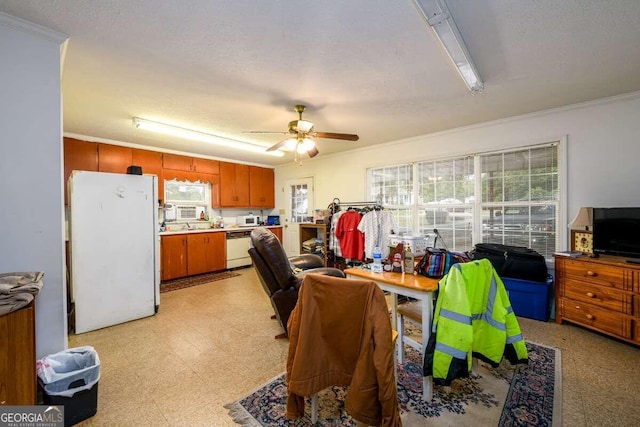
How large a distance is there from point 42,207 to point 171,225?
3802 mm

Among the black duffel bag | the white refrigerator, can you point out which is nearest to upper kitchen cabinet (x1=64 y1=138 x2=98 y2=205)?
the white refrigerator

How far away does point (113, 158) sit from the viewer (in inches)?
174

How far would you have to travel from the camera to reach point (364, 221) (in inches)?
169

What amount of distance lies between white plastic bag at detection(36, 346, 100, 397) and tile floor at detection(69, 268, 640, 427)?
0.24 meters

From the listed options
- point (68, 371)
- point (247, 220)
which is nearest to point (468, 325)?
point (68, 371)

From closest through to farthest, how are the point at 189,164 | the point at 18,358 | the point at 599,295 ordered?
the point at 18,358 → the point at 599,295 → the point at 189,164

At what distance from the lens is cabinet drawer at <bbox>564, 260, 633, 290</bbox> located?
2.43 metres

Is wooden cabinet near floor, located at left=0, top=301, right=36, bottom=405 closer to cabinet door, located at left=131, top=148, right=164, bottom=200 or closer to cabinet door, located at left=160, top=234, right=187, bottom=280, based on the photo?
cabinet door, located at left=160, top=234, right=187, bottom=280

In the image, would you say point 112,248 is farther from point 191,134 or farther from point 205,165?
point 205,165

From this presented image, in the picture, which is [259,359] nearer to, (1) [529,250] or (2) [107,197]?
(2) [107,197]

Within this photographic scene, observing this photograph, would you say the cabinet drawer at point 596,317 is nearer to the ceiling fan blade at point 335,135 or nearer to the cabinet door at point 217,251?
the ceiling fan blade at point 335,135

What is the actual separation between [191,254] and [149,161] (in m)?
1.87

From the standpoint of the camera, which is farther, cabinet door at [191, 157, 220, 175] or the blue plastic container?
cabinet door at [191, 157, 220, 175]

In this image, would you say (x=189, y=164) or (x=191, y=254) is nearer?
(x=191, y=254)
